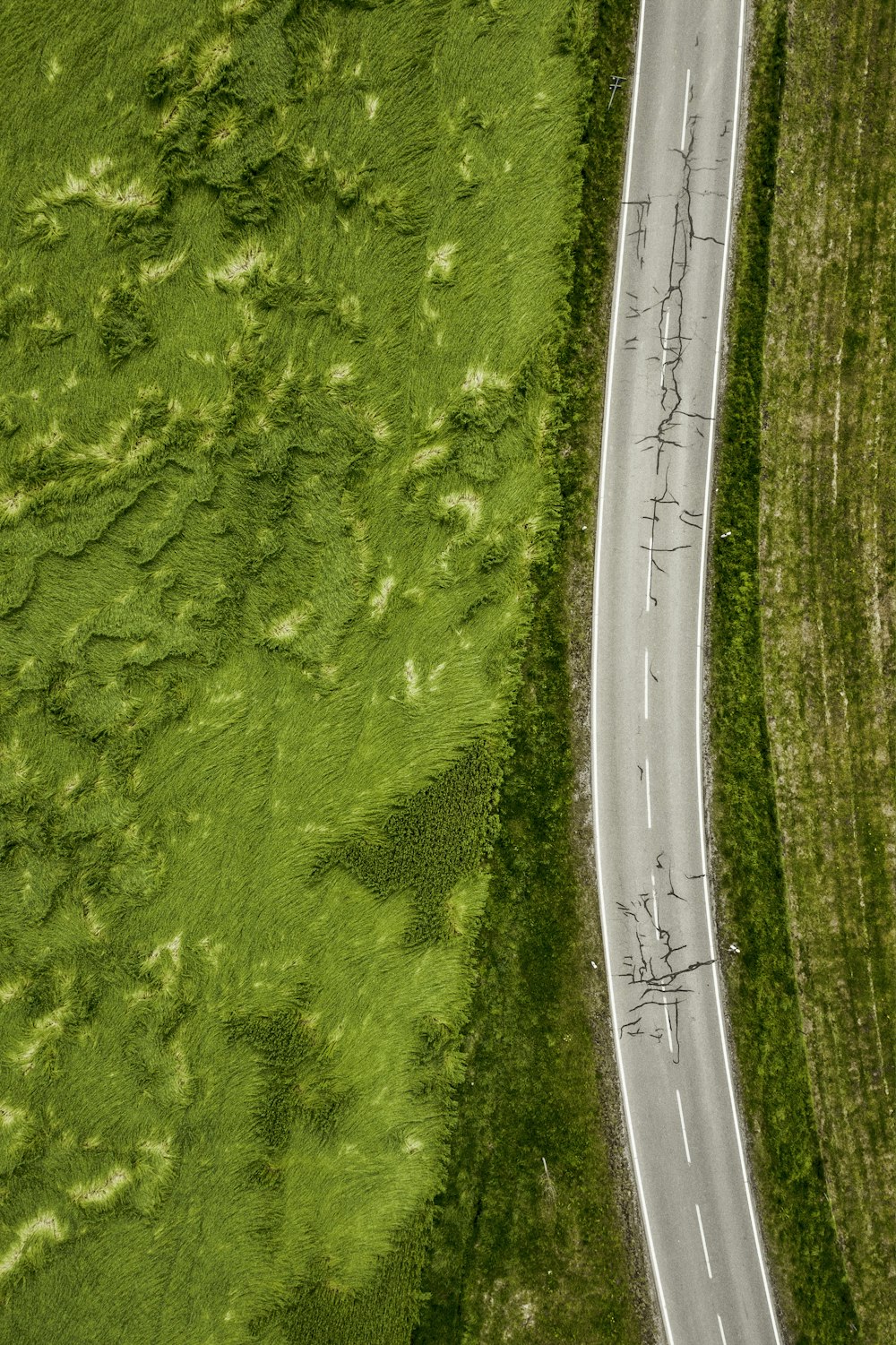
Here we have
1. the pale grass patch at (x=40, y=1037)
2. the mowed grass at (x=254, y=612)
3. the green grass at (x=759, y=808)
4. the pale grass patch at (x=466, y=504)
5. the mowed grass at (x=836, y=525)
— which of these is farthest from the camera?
the mowed grass at (x=836, y=525)

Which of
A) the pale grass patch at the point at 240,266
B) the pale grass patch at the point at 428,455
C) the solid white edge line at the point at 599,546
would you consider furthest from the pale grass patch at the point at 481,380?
the pale grass patch at the point at 240,266

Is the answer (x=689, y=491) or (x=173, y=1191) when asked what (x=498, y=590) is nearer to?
(x=689, y=491)

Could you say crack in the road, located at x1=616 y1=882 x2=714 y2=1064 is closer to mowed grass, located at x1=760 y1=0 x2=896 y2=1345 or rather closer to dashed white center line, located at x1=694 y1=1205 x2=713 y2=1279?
mowed grass, located at x1=760 y1=0 x2=896 y2=1345

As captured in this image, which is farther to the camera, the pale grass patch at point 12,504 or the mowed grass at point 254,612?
the pale grass patch at point 12,504

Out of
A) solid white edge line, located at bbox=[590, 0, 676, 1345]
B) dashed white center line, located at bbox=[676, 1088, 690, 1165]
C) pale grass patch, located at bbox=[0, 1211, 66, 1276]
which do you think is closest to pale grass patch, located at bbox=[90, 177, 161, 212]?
solid white edge line, located at bbox=[590, 0, 676, 1345]

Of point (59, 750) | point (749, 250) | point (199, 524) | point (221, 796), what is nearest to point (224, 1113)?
point (221, 796)

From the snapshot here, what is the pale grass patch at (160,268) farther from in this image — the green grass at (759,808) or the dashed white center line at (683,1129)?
the dashed white center line at (683,1129)

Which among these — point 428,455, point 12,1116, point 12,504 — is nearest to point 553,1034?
point 12,1116
